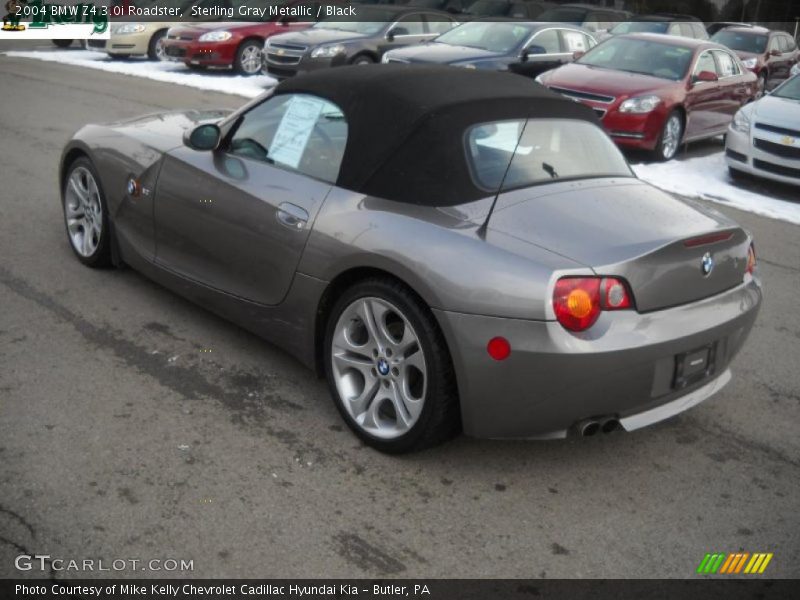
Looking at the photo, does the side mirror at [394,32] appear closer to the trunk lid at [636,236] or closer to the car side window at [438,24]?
the car side window at [438,24]

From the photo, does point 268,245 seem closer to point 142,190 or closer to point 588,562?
point 142,190

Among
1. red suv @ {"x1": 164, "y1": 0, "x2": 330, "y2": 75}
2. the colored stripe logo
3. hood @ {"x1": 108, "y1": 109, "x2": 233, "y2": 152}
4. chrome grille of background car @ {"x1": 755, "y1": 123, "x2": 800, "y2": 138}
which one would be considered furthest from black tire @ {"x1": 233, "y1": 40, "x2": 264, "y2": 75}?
the colored stripe logo

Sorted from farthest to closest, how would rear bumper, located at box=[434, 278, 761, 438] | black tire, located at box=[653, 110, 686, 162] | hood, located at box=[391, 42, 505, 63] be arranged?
Answer: hood, located at box=[391, 42, 505, 63] < black tire, located at box=[653, 110, 686, 162] < rear bumper, located at box=[434, 278, 761, 438]

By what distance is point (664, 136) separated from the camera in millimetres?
11336

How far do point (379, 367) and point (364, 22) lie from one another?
14.4 m

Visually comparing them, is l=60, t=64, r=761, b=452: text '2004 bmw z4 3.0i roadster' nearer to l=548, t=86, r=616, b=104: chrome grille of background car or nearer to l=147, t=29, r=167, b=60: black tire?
l=548, t=86, r=616, b=104: chrome grille of background car

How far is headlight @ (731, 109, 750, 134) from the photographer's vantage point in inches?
405

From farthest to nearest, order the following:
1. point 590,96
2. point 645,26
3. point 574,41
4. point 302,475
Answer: point 645,26 → point 574,41 → point 590,96 → point 302,475

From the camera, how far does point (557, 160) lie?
4.15 metres

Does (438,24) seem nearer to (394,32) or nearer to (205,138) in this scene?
(394,32)

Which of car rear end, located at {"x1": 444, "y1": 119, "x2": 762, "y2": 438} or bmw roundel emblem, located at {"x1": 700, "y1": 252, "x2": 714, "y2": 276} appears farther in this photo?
bmw roundel emblem, located at {"x1": 700, "y1": 252, "x2": 714, "y2": 276}

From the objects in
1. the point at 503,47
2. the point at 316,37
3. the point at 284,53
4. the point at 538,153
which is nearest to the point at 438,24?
the point at 316,37

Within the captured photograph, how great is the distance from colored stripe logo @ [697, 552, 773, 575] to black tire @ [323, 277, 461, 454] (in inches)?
41.7

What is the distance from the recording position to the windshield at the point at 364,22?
54.8 ft
